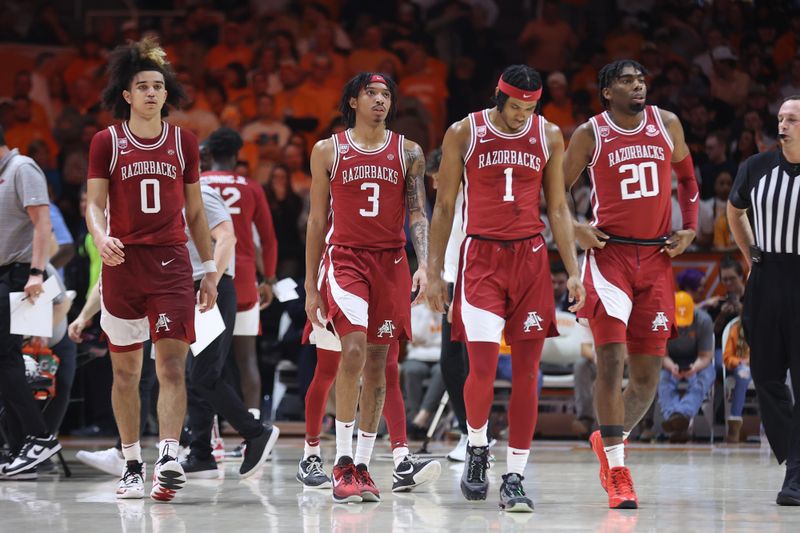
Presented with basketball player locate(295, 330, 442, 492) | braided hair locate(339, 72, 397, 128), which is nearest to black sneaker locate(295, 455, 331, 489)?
basketball player locate(295, 330, 442, 492)

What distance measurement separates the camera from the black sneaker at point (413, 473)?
20.4ft

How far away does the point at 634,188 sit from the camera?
5836 millimetres

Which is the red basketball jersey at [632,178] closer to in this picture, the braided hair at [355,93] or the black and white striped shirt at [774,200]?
the black and white striped shirt at [774,200]

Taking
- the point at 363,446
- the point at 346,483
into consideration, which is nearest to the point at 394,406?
the point at 363,446

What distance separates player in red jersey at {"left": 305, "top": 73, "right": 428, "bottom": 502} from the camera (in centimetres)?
591

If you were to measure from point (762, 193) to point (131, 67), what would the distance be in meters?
3.26

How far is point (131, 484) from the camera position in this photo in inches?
234

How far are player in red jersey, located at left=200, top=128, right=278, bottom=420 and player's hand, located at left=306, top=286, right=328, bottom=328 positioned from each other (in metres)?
2.17

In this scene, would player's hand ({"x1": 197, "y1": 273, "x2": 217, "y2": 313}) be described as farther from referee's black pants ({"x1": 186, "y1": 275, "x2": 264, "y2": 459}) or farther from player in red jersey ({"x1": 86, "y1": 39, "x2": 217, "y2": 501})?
referee's black pants ({"x1": 186, "y1": 275, "x2": 264, "y2": 459})

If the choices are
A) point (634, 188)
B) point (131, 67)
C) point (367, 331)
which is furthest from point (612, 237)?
point (131, 67)

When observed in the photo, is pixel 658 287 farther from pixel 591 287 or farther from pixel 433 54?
pixel 433 54

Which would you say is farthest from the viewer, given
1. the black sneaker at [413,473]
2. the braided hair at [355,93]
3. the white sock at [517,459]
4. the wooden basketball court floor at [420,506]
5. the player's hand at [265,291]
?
the player's hand at [265,291]

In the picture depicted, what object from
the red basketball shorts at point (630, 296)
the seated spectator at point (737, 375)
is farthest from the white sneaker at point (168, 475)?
the seated spectator at point (737, 375)

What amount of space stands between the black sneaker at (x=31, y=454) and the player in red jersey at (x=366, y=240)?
212cm
